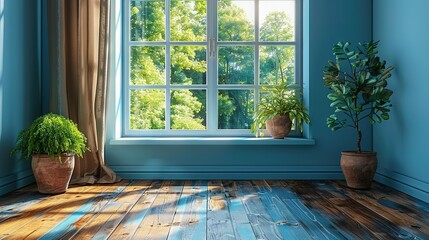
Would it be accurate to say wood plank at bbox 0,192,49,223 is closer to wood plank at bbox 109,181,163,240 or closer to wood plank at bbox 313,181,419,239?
wood plank at bbox 109,181,163,240

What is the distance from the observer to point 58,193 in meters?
3.12

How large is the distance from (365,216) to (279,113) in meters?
1.49

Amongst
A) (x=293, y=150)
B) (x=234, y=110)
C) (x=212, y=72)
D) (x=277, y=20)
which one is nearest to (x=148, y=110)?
(x=212, y=72)

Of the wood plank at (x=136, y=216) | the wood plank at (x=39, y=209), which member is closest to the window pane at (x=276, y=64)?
the wood plank at (x=136, y=216)

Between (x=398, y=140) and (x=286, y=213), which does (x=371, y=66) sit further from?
(x=286, y=213)

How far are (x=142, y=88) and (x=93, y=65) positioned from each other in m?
0.59

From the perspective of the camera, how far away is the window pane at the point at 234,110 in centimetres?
402

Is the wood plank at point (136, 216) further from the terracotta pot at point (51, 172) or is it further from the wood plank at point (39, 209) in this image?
the terracotta pot at point (51, 172)

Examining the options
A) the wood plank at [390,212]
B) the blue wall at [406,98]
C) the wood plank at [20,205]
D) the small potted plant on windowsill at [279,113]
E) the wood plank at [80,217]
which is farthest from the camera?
the small potted plant on windowsill at [279,113]

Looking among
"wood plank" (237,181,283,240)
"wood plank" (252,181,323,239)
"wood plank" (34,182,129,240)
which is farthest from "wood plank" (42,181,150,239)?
"wood plank" (252,181,323,239)

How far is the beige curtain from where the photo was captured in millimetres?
3514

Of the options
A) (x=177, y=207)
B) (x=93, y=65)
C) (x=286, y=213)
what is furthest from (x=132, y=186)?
(x=286, y=213)

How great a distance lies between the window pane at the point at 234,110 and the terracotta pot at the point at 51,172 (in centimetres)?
155

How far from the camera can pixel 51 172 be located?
305 centimetres
